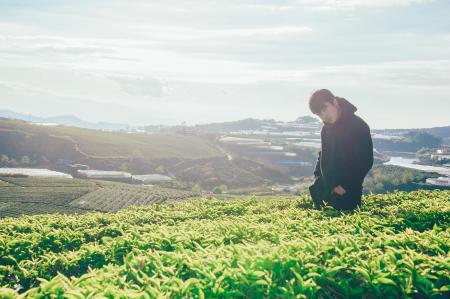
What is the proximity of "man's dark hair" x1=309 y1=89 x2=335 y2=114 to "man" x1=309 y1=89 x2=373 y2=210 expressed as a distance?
3.6 inches

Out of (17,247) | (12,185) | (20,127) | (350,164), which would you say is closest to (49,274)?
(17,247)

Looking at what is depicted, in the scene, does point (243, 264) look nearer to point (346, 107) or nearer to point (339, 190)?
point (339, 190)

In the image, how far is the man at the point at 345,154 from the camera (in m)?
10.4

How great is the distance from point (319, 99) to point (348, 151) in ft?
5.11

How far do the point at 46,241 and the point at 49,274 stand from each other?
59.6 inches

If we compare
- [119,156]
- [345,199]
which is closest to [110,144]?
[119,156]

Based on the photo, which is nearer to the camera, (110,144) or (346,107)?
(346,107)

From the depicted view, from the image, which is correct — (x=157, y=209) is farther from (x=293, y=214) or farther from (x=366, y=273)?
(x=366, y=273)

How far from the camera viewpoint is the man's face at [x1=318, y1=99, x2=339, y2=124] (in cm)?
1023

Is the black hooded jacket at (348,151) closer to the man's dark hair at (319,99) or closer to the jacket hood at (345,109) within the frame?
the jacket hood at (345,109)

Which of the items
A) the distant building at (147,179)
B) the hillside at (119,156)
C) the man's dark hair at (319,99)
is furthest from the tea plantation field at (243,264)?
the hillside at (119,156)

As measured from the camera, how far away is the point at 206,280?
4082mm

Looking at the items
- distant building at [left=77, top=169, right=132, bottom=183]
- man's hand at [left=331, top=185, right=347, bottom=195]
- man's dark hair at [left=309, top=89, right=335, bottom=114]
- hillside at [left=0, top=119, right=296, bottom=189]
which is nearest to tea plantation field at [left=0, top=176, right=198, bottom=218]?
distant building at [left=77, top=169, right=132, bottom=183]

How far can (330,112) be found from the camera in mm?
10344
